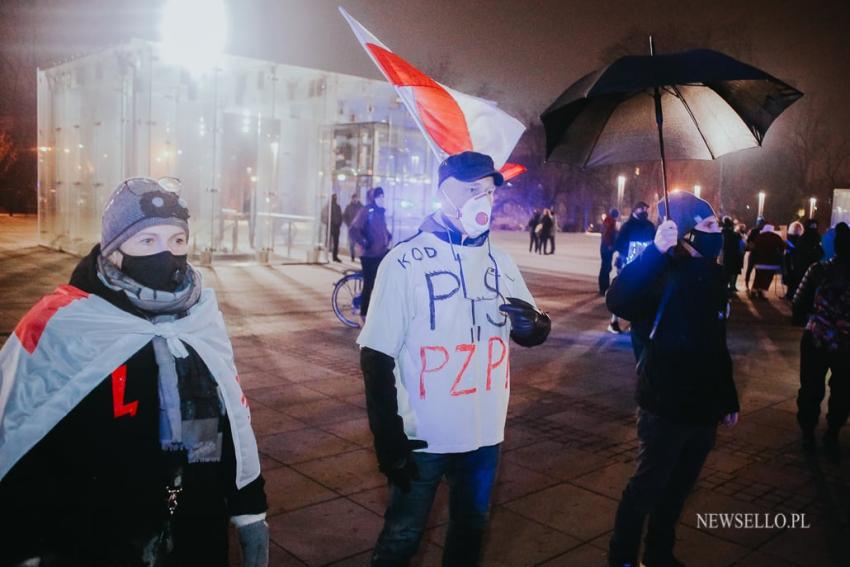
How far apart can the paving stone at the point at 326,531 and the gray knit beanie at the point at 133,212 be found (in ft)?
7.85

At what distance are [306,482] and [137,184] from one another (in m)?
3.19

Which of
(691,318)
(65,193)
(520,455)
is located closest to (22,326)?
(691,318)

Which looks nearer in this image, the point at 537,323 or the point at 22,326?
the point at 22,326

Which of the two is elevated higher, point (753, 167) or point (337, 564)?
point (753, 167)

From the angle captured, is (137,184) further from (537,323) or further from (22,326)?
(537,323)

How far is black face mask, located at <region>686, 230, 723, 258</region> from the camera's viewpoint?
371cm

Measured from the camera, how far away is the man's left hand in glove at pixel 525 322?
9.67 ft

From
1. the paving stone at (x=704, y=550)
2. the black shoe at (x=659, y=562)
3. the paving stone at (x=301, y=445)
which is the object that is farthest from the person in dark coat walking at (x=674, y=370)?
the paving stone at (x=301, y=445)

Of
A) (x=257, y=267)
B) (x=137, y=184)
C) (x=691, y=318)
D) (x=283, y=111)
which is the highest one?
(x=283, y=111)

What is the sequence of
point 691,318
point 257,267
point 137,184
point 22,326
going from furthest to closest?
point 257,267 → point 691,318 → point 137,184 → point 22,326

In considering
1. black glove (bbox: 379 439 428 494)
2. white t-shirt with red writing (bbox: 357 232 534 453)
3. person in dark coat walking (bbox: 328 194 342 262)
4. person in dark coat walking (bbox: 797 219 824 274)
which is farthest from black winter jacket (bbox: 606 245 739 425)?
person in dark coat walking (bbox: 328 194 342 262)

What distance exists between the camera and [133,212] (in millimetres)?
2154

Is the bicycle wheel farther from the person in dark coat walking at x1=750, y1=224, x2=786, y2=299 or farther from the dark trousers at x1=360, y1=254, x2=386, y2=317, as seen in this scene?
the person in dark coat walking at x1=750, y1=224, x2=786, y2=299

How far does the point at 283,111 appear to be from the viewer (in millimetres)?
20078
